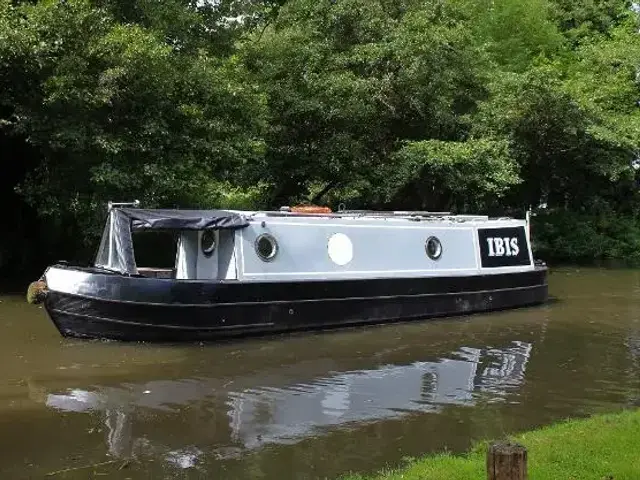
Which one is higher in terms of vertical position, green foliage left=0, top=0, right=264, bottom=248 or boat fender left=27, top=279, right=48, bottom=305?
green foliage left=0, top=0, right=264, bottom=248

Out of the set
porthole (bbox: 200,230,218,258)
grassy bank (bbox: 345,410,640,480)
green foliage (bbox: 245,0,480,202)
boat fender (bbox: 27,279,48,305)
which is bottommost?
grassy bank (bbox: 345,410,640,480)

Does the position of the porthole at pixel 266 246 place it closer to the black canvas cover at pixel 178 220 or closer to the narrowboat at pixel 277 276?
the narrowboat at pixel 277 276

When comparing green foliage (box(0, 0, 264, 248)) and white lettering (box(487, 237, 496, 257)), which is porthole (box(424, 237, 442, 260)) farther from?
green foliage (box(0, 0, 264, 248))

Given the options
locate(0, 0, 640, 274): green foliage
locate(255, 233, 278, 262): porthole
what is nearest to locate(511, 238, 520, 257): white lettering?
locate(0, 0, 640, 274): green foliage

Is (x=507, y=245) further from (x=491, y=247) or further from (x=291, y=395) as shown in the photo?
(x=291, y=395)

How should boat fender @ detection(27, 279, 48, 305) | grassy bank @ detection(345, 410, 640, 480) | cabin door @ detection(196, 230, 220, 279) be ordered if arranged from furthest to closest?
cabin door @ detection(196, 230, 220, 279), boat fender @ detection(27, 279, 48, 305), grassy bank @ detection(345, 410, 640, 480)

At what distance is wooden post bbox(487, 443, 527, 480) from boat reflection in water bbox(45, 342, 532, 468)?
11.4ft

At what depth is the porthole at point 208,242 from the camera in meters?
12.0

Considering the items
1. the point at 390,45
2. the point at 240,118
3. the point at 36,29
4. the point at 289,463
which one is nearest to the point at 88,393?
the point at 289,463

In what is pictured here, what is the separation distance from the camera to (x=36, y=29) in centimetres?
1373

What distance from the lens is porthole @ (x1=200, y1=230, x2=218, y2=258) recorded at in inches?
474

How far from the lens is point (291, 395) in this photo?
8.39 meters

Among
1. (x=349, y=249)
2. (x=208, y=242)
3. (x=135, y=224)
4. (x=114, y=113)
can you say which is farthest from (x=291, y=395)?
(x=114, y=113)

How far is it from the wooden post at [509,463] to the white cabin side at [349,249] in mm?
8424
